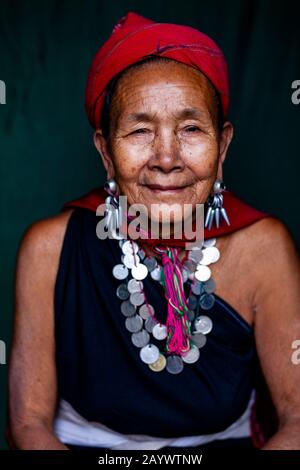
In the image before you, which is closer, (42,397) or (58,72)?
(42,397)

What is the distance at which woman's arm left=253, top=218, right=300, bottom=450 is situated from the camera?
2.17 m

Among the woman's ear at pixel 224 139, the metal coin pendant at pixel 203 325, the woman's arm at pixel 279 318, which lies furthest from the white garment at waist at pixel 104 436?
the woman's ear at pixel 224 139

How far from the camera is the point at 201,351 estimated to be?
2.21 m

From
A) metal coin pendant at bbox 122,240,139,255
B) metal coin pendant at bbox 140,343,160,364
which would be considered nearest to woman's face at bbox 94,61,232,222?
metal coin pendant at bbox 122,240,139,255

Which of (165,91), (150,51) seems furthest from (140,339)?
(150,51)

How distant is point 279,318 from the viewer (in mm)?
2191

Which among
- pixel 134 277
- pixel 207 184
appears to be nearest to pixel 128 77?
pixel 207 184

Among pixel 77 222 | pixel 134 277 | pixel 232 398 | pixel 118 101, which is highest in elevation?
pixel 118 101

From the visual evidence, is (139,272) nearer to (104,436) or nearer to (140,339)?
(140,339)

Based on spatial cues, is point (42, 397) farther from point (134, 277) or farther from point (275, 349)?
point (275, 349)

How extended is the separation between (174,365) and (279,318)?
0.34m

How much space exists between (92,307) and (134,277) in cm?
16

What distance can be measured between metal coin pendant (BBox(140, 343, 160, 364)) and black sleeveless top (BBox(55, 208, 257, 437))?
0.02m

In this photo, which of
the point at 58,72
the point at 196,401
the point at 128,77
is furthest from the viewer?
the point at 58,72
